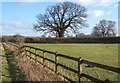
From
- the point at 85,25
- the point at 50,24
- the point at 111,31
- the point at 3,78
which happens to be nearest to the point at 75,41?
the point at 85,25

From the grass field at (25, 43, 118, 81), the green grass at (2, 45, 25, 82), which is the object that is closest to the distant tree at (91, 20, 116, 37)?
the grass field at (25, 43, 118, 81)

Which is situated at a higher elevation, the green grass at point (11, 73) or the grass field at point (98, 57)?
the green grass at point (11, 73)

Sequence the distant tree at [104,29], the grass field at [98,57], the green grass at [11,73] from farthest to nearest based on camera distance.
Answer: the distant tree at [104,29], the grass field at [98,57], the green grass at [11,73]

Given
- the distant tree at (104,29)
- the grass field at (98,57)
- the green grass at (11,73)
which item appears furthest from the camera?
the distant tree at (104,29)

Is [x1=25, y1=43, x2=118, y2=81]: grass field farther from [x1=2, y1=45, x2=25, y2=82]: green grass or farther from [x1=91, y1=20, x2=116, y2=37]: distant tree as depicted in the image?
[x1=91, y1=20, x2=116, y2=37]: distant tree

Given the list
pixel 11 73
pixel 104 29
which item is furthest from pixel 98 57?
pixel 104 29

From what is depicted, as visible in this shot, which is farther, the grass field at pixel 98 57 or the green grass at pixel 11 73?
the grass field at pixel 98 57

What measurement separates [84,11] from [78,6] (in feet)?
9.37

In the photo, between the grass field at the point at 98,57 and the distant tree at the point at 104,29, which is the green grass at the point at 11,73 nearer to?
the grass field at the point at 98,57

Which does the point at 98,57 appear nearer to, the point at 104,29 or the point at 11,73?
the point at 11,73

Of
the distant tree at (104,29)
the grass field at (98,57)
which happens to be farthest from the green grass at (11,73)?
the distant tree at (104,29)

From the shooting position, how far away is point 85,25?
187 feet

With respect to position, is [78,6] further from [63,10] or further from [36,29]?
[36,29]

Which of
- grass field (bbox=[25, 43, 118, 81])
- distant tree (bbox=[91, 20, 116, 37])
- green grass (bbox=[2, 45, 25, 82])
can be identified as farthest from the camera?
distant tree (bbox=[91, 20, 116, 37])
